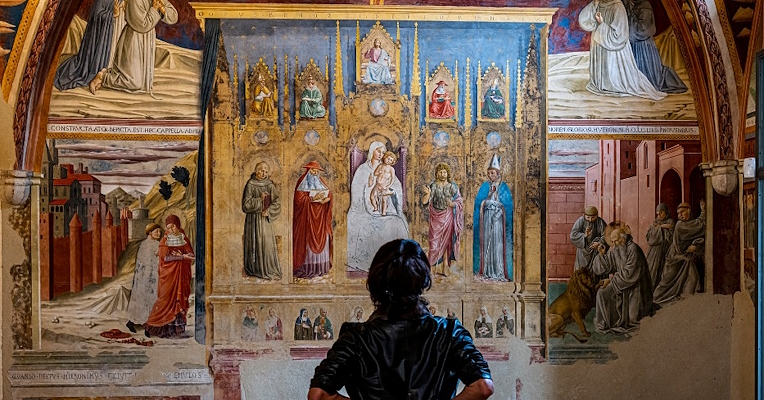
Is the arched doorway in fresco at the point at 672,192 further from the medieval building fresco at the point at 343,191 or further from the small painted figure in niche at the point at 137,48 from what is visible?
the small painted figure in niche at the point at 137,48

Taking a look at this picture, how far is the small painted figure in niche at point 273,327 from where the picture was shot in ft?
31.8

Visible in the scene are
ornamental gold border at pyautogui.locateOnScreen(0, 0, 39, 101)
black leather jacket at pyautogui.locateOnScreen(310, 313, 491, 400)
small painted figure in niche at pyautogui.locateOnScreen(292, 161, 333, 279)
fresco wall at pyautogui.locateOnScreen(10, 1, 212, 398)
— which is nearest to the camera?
black leather jacket at pyautogui.locateOnScreen(310, 313, 491, 400)

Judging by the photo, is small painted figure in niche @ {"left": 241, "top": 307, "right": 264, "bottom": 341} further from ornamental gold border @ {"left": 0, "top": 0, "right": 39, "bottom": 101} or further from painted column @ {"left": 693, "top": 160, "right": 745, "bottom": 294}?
painted column @ {"left": 693, "top": 160, "right": 745, "bottom": 294}

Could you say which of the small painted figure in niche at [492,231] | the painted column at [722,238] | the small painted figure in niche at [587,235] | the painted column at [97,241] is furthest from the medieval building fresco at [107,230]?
the painted column at [722,238]

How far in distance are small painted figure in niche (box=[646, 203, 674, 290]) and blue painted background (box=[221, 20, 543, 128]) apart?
2130mm

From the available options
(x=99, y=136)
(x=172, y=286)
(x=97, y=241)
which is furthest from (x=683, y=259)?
(x=99, y=136)

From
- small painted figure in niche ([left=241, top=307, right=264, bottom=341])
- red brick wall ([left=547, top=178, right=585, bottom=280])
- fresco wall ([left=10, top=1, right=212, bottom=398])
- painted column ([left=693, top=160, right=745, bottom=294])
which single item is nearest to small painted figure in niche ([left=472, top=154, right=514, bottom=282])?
red brick wall ([left=547, top=178, right=585, bottom=280])

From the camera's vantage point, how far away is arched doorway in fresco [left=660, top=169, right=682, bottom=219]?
9.96 meters

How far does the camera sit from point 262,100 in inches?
383

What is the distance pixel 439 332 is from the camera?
464 cm

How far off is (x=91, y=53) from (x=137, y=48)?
1.68 feet

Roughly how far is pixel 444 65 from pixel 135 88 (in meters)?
3.49

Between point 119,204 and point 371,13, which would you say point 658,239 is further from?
point 119,204

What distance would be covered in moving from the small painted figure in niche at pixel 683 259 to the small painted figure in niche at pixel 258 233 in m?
4.41
